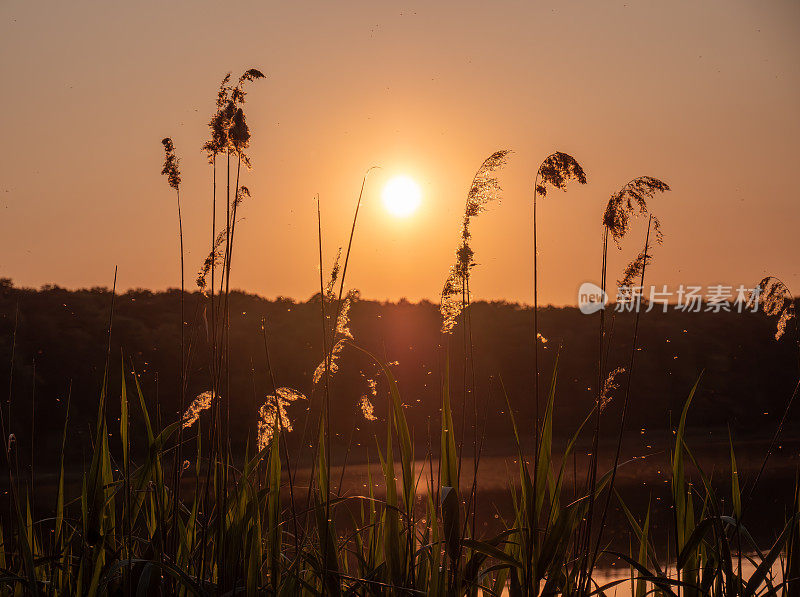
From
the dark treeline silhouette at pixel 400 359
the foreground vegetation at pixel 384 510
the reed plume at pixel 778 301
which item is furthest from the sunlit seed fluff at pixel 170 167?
the dark treeline silhouette at pixel 400 359

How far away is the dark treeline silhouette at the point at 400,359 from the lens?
11.8 m

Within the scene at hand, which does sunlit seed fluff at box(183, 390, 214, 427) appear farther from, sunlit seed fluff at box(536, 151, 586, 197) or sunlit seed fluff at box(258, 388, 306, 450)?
sunlit seed fluff at box(536, 151, 586, 197)

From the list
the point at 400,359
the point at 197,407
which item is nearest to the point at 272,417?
the point at 197,407

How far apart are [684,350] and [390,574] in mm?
17057

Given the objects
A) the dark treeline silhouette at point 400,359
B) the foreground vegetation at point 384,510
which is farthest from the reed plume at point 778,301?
the dark treeline silhouette at point 400,359

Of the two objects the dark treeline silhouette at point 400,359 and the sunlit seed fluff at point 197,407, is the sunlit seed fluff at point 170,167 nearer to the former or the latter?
the sunlit seed fluff at point 197,407

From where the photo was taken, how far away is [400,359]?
46.4 feet

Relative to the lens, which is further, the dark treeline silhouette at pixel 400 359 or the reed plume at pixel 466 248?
the dark treeline silhouette at pixel 400 359

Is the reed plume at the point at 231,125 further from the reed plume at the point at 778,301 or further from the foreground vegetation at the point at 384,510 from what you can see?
the reed plume at the point at 778,301

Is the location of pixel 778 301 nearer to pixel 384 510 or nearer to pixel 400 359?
pixel 384 510

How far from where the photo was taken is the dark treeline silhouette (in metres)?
11.8

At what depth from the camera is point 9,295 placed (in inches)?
526

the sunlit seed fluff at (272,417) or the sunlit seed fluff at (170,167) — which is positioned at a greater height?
the sunlit seed fluff at (170,167)

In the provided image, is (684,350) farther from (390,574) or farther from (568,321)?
(390,574)
